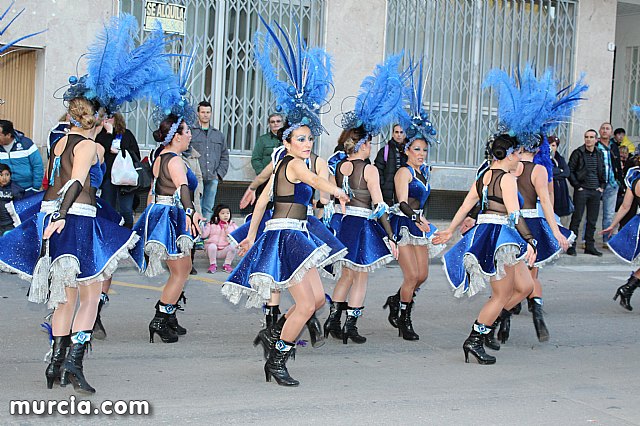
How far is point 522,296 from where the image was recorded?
7.79 m

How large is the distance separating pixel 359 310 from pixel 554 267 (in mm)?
6803

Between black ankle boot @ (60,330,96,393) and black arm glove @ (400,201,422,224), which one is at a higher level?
black arm glove @ (400,201,422,224)

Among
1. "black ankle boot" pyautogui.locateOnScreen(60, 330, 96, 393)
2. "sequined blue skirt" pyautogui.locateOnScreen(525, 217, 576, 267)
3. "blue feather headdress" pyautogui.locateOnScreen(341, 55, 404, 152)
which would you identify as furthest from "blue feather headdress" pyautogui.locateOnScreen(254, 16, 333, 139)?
"sequined blue skirt" pyautogui.locateOnScreen(525, 217, 576, 267)

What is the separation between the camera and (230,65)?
14164mm

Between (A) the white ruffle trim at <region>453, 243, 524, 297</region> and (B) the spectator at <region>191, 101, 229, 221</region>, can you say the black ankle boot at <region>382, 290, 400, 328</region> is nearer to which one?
(A) the white ruffle trim at <region>453, 243, 524, 297</region>

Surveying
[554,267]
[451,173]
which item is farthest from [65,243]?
[451,173]

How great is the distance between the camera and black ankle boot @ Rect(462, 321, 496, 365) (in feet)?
24.2

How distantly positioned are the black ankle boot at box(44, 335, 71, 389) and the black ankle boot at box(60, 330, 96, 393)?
0.09m

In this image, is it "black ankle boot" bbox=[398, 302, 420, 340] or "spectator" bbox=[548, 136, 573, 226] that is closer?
"black ankle boot" bbox=[398, 302, 420, 340]

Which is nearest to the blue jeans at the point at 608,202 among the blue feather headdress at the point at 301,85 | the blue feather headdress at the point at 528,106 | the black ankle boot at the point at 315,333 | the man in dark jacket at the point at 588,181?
the man in dark jacket at the point at 588,181

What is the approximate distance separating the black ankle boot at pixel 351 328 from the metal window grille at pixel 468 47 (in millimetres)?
8258

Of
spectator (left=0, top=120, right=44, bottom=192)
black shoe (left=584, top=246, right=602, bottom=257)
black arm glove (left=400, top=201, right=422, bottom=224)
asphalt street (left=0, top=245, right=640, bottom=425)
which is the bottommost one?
asphalt street (left=0, top=245, right=640, bottom=425)

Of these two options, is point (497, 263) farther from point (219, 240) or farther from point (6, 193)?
point (6, 193)

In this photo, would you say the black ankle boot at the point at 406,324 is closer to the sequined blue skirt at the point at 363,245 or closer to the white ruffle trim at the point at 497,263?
the sequined blue skirt at the point at 363,245
